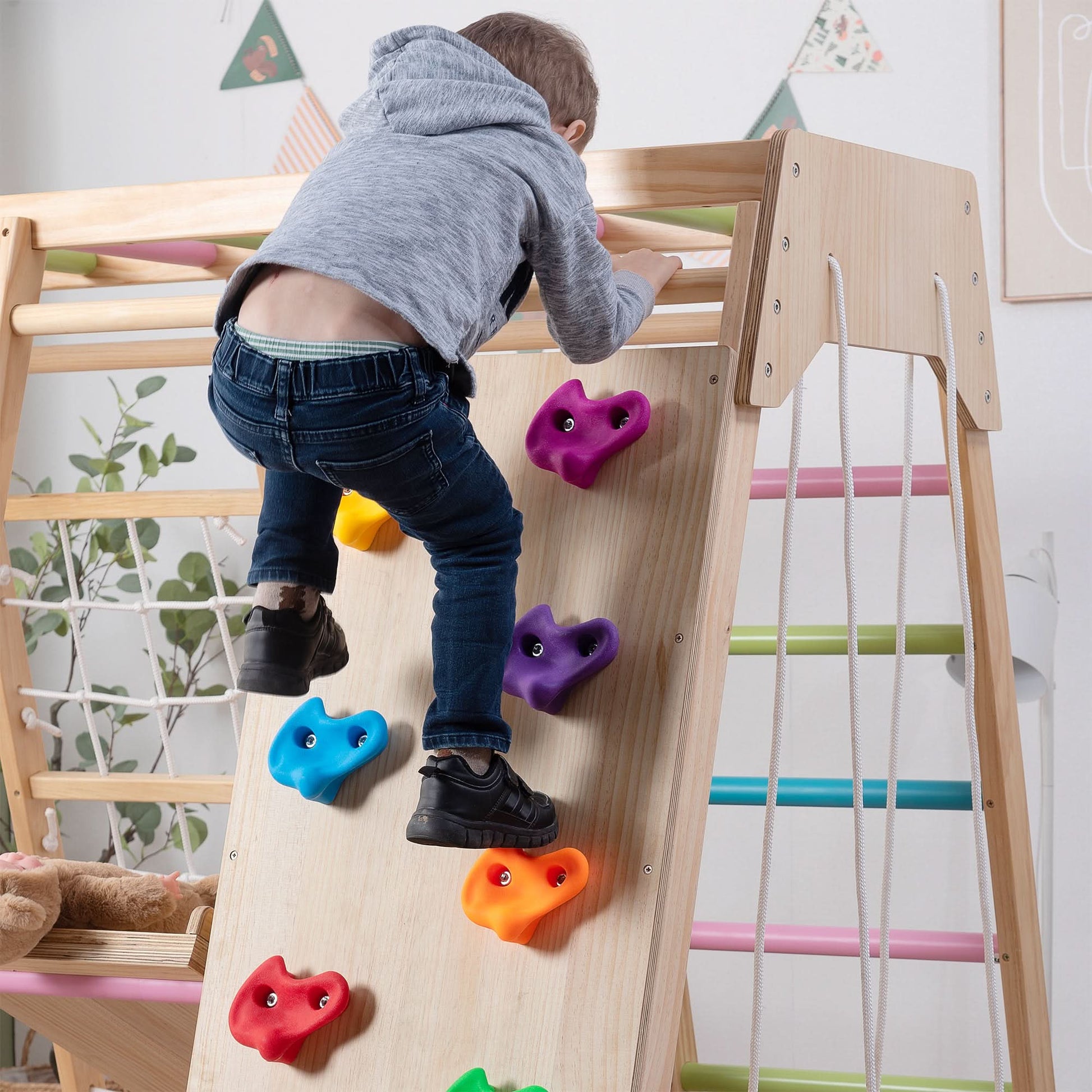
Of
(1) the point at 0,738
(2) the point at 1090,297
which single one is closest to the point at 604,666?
(1) the point at 0,738

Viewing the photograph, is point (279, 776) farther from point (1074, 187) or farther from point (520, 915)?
point (1074, 187)

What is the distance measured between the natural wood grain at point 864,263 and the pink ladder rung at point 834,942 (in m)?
0.56

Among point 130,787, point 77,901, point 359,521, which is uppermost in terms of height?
point 359,521

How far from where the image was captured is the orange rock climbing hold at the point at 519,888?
84 cm

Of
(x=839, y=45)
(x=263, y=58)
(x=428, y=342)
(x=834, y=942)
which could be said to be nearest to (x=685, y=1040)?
(x=834, y=942)

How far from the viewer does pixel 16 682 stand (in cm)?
145

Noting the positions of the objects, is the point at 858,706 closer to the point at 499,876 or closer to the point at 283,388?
the point at 499,876

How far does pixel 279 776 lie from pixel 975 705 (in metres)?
0.73

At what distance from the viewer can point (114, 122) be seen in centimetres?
235

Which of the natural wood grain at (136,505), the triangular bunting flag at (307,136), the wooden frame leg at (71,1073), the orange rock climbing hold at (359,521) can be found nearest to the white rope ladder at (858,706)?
the orange rock climbing hold at (359,521)

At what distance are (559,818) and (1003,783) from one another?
0.52 m

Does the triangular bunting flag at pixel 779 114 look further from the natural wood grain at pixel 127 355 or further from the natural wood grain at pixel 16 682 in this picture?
the natural wood grain at pixel 16 682

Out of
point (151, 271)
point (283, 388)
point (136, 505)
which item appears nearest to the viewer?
point (283, 388)

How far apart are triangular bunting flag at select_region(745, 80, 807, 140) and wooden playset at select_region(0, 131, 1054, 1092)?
2.84 feet
